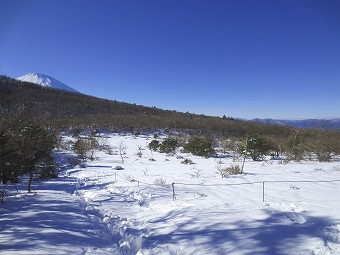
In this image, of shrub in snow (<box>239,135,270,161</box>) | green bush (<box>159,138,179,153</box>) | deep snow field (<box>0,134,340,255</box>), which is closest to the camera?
deep snow field (<box>0,134,340,255</box>)

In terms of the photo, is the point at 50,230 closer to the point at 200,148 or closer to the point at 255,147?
the point at 255,147

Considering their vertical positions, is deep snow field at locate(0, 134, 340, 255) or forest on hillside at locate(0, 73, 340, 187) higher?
forest on hillside at locate(0, 73, 340, 187)

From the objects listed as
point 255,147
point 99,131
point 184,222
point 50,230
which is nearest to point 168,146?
point 255,147

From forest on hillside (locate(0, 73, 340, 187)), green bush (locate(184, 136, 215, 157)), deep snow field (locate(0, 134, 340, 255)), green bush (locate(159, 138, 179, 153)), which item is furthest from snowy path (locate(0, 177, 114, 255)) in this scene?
green bush (locate(159, 138, 179, 153))

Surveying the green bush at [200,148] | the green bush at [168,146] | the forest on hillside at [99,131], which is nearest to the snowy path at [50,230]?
the forest on hillside at [99,131]

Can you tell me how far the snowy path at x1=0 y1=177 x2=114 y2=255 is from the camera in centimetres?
476

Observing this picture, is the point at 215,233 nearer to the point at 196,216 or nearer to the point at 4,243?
the point at 196,216

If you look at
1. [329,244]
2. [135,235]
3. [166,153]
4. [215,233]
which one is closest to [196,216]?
[215,233]

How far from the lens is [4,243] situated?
4770 millimetres

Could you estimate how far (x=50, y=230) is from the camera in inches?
223

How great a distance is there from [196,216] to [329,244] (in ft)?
10.1

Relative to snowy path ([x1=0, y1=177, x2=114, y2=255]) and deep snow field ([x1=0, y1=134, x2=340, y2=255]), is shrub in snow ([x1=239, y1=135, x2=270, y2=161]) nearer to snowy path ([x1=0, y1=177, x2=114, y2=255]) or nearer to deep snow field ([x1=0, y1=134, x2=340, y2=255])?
deep snow field ([x1=0, y1=134, x2=340, y2=255])

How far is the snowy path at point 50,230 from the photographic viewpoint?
15.6ft

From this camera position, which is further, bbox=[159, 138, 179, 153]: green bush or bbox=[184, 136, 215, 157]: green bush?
bbox=[159, 138, 179, 153]: green bush
